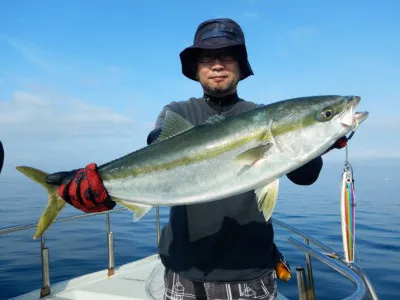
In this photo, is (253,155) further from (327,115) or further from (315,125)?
(327,115)

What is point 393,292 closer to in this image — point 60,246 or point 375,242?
point 375,242

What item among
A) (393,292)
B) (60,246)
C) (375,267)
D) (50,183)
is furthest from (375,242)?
(50,183)

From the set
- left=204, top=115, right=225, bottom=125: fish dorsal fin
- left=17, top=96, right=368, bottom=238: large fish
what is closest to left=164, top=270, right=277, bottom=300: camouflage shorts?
left=17, top=96, right=368, bottom=238: large fish

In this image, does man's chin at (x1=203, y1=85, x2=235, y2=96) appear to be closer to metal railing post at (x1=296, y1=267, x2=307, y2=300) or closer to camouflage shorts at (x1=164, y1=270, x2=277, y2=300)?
camouflage shorts at (x1=164, y1=270, x2=277, y2=300)

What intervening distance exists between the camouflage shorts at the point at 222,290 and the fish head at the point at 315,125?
4.90ft

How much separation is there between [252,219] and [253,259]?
1.41 ft

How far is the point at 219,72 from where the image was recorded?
13.4 feet

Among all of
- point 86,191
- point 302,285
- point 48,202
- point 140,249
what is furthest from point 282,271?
point 140,249

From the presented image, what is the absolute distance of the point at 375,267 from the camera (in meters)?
12.8

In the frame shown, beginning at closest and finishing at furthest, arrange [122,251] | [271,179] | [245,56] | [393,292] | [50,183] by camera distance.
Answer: [271,179] → [50,183] → [245,56] → [393,292] → [122,251]

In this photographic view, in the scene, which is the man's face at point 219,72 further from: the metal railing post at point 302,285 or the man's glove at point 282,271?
the metal railing post at point 302,285

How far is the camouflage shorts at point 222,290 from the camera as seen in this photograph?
358cm

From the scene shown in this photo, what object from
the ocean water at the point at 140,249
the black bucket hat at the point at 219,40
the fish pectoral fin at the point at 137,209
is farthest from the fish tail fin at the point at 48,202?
the ocean water at the point at 140,249

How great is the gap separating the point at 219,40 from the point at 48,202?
2.80 m
